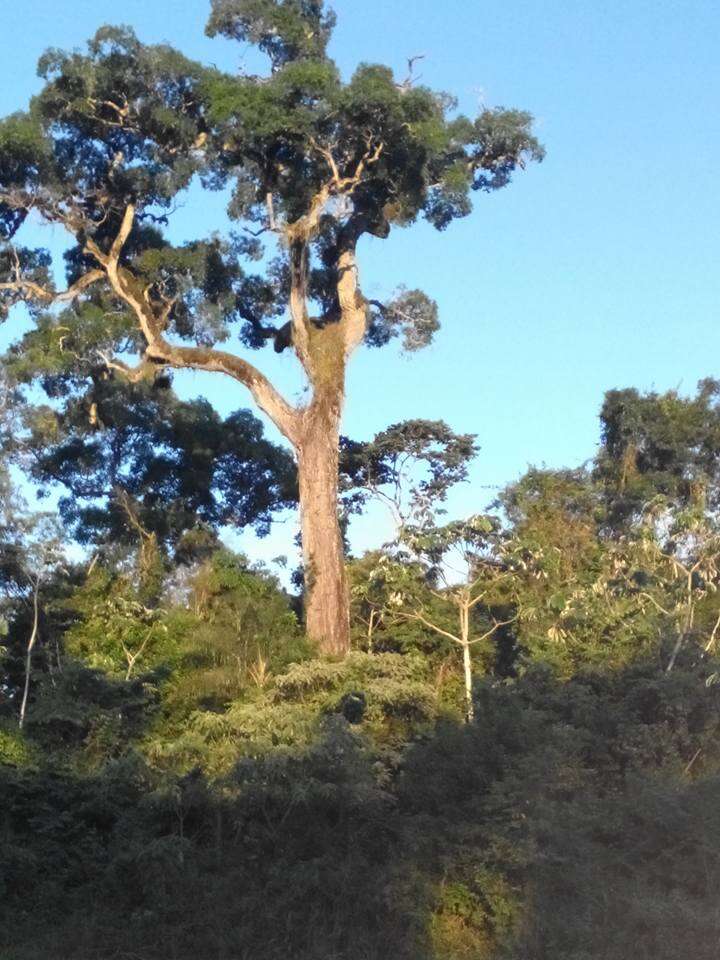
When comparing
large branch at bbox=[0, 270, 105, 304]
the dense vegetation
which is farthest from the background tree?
large branch at bbox=[0, 270, 105, 304]

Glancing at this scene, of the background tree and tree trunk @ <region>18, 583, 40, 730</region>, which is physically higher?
the background tree

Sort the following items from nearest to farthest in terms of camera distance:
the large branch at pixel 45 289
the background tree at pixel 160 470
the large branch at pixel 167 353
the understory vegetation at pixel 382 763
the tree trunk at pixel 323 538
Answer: the understory vegetation at pixel 382 763 < the tree trunk at pixel 323 538 < the large branch at pixel 167 353 < the large branch at pixel 45 289 < the background tree at pixel 160 470

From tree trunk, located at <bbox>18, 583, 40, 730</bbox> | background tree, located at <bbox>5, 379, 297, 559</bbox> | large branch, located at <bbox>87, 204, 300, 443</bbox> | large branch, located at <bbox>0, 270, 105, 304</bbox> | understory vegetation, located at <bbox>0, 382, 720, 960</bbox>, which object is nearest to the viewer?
understory vegetation, located at <bbox>0, 382, 720, 960</bbox>

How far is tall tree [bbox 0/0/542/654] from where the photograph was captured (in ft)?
69.4

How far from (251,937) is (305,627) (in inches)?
433

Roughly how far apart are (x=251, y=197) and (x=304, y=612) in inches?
311

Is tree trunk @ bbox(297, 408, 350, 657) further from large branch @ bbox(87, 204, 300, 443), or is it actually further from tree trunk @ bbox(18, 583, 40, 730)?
tree trunk @ bbox(18, 583, 40, 730)

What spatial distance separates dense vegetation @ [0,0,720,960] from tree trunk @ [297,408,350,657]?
6 cm

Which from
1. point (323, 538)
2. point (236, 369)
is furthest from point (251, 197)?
point (323, 538)

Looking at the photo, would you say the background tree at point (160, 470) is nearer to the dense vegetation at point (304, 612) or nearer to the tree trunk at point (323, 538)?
the dense vegetation at point (304, 612)

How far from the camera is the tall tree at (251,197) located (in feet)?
69.4

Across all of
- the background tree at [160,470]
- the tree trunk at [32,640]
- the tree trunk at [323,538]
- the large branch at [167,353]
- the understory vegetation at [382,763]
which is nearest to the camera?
the understory vegetation at [382,763]

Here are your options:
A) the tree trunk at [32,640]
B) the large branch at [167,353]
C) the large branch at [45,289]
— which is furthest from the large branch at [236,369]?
the tree trunk at [32,640]

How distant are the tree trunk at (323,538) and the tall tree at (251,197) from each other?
1.1 inches
